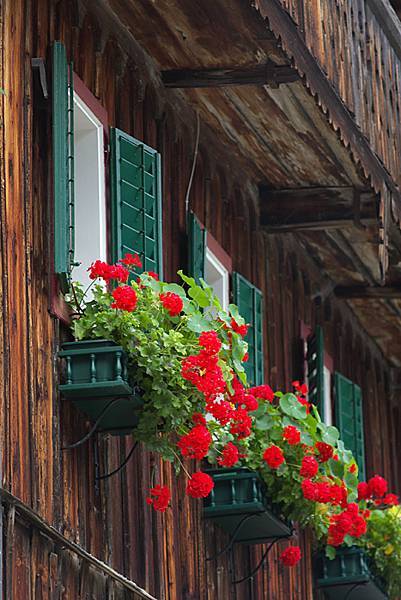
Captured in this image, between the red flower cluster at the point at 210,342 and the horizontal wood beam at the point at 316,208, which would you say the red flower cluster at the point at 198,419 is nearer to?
the red flower cluster at the point at 210,342

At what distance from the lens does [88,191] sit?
35.9ft

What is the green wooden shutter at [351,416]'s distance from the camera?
16188mm

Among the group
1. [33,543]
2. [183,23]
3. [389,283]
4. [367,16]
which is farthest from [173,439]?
[389,283]

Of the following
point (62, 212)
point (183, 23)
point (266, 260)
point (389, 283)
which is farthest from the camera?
point (389, 283)

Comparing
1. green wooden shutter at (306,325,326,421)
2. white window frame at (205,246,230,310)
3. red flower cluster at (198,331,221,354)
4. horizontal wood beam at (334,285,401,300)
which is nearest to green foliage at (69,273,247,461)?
red flower cluster at (198,331,221,354)

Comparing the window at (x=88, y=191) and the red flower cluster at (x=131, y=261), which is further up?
the window at (x=88, y=191)

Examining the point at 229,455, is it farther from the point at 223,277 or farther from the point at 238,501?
the point at 223,277

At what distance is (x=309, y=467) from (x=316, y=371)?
3.37 metres

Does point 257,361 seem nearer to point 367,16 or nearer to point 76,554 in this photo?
point 367,16

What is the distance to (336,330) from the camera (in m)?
16.6

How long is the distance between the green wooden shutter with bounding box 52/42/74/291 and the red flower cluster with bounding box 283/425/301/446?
2306mm

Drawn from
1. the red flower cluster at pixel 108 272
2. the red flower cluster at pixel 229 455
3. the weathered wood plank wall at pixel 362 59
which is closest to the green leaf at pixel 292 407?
the red flower cluster at pixel 229 455

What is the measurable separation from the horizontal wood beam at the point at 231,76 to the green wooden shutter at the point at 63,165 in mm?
1713

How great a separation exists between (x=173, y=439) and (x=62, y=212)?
1265 mm
